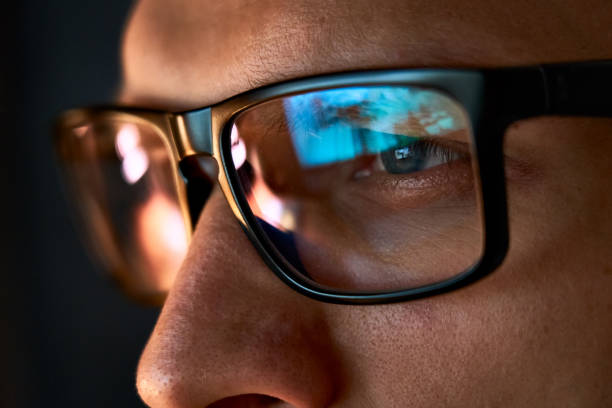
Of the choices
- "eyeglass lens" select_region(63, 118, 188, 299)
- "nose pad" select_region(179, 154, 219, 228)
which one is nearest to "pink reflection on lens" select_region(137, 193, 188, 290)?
"eyeglass lens" select_region(63, 118, 188, 299)

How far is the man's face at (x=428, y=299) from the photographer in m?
0.59

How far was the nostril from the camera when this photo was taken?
2.23 feet

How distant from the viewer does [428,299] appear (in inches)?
24.6

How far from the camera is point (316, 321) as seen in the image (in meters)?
0.67

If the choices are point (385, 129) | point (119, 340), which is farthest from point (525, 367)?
point (119, 340)

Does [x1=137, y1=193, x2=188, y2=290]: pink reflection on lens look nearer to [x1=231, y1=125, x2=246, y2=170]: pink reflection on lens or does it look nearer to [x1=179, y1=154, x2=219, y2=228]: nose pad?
[x1=179, y1=154, x2=219, y2=228]: nose pad

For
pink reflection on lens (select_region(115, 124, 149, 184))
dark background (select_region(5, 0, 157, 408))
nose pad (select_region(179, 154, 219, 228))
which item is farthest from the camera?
dark background (select_region(5, 0, 157, 408))

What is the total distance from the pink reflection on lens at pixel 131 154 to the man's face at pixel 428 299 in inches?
13.0

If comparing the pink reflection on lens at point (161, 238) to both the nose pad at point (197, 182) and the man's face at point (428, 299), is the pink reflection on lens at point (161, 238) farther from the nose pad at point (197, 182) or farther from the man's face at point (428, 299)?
the man's face at point (428, 299)

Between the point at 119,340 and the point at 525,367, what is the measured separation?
4.14 ft

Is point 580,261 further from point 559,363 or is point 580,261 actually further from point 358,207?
point 358,207

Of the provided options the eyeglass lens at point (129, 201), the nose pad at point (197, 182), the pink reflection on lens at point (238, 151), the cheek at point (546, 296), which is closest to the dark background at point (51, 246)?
the eyeglass lens at point (129, 201)

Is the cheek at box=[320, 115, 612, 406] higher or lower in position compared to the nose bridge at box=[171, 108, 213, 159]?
lower

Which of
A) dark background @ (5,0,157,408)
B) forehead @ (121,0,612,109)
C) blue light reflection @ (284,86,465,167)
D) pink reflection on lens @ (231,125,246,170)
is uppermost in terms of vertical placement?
forehead @ (121,0,612,109)
